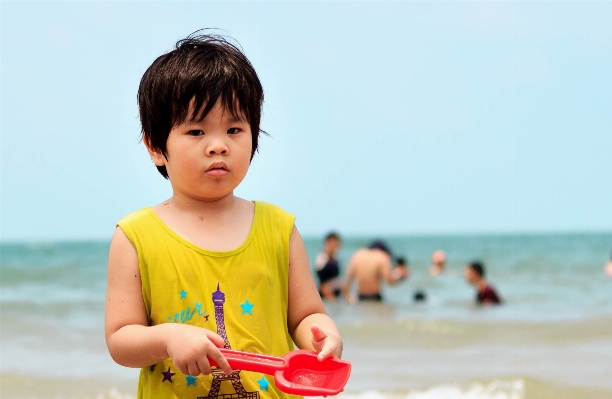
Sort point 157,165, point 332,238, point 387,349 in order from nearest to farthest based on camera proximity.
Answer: point 157,165 < point 387,349 < point 332,238

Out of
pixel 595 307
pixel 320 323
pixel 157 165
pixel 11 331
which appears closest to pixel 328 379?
pixel 320 323

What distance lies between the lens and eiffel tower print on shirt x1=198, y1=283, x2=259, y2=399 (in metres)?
2.01

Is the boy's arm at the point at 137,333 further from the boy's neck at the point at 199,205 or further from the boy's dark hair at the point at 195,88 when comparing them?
the boy's dark hair at the point at 195,88

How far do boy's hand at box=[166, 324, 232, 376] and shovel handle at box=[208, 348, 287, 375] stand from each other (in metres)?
0.02

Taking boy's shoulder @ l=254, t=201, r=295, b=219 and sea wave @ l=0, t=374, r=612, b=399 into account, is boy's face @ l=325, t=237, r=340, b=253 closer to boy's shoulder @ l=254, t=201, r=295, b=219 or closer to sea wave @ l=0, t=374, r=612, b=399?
sea wave @ l=0, t=374, r=612, b=399

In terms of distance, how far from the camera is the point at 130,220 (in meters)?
2.10

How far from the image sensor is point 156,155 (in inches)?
85.2

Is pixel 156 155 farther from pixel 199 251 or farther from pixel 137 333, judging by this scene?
pixel 137 333

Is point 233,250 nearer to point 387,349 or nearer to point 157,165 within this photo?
point 157,165

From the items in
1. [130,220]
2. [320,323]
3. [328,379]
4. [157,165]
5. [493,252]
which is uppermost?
[493,252]

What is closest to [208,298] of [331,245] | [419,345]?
[419,345]

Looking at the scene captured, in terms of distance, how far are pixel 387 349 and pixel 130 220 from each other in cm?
514

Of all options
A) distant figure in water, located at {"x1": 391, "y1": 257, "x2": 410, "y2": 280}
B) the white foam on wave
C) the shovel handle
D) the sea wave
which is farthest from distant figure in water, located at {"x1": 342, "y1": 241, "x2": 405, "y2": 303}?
the shovel handle

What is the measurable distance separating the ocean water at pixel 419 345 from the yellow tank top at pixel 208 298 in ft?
8.86
